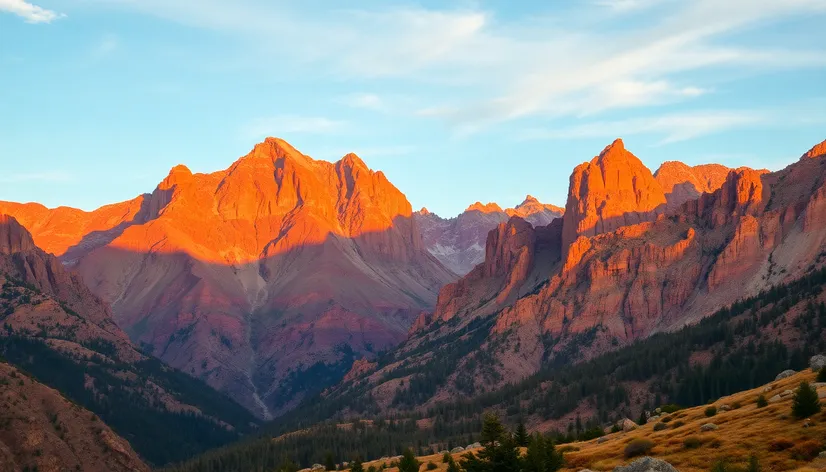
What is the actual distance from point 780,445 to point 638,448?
45.6 feet

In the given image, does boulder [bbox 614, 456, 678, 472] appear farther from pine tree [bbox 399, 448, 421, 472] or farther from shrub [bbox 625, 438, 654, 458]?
pine tree [bbox 399, 448, 421, 472]

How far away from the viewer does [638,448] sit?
83375 mm

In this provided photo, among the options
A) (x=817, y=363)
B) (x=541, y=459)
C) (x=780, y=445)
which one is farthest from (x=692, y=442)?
(x=817, y=363)

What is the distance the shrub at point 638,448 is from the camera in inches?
3260

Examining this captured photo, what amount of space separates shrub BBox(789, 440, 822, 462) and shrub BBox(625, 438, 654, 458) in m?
14.4

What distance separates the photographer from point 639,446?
83.5m

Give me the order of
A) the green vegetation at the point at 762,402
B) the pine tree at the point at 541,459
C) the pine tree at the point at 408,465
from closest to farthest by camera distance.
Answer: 1. the pine tree at the point at 541,459
2. the green vegetation at the point at 762,402
3. the pine tree at the point at 408,465

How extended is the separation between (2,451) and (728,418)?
13420 centimetres

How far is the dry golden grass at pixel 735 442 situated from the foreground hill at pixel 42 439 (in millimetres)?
A: 119520

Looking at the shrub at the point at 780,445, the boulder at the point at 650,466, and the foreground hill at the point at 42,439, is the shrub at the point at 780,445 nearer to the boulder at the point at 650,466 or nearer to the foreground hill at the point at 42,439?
the boulder at the point at 650,466

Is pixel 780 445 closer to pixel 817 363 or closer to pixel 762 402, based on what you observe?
pixel 762 402

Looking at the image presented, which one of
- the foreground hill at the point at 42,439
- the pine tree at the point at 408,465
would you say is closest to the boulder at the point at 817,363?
the pine tree at the point at 408,465

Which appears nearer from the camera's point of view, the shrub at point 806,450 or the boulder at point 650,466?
the boulder at point 650,466

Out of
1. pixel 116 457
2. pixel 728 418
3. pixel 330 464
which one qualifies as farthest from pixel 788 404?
pixel 116 457
